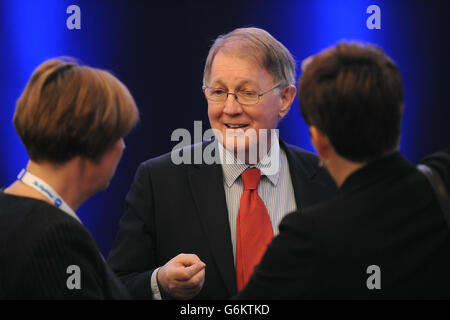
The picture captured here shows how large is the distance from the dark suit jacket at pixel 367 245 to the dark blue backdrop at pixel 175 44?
224cm

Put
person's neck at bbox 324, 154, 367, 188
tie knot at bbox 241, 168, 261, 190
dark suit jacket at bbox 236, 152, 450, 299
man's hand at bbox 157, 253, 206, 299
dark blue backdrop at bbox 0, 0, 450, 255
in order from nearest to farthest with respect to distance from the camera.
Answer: dark suit jacket at bbox 236, 152, 450, 299 < person's neck at bbox 324, 154, 367, 188 < man's hand at bbox 157, 253, 206, 299 < tie knot at bbox 241, 168, 261, 190 < dark blue backdrop at bbox 0, 0, 450, 255

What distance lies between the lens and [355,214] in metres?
1.33

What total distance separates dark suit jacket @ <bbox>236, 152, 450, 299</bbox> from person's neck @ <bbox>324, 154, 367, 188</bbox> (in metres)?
0.03

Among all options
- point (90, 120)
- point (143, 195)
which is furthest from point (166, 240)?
point (90, 120)

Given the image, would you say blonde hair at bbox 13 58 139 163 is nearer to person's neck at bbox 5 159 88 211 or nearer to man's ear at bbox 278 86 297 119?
person's neck at bbox 5 159 88 211

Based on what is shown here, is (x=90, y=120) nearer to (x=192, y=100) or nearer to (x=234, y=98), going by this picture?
(x=234, y=98)

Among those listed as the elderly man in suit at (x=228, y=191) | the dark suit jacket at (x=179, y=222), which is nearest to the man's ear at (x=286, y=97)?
the elderly man in suit at (x=228, y=191)

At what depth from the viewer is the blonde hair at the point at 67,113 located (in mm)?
1458

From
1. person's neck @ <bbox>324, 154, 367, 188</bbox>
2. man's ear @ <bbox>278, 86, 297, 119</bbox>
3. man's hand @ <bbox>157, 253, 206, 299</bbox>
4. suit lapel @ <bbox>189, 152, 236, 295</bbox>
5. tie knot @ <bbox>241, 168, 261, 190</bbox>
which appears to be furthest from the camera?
man's ear @ <bbox>278, 86, 297, 119</bbox>

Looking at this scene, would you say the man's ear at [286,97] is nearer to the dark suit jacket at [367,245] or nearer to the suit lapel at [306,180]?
the suit lapel at [306,180]

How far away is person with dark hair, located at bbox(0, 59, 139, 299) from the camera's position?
1340mm

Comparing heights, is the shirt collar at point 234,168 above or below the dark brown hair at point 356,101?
below

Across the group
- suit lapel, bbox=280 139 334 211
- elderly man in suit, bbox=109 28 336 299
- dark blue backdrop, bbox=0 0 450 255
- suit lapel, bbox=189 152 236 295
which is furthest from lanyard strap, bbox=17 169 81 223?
dark blue backdrop, bbox=0 0 450 255

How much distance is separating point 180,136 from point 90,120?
2.20m
